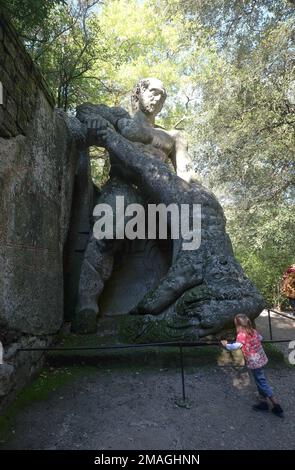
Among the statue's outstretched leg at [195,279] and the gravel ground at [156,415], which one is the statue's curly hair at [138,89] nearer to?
the statue's outstretched leg at [195,279]

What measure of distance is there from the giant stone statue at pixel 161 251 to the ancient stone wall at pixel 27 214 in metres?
0.68

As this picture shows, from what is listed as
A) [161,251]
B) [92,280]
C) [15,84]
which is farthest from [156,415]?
[15,84]

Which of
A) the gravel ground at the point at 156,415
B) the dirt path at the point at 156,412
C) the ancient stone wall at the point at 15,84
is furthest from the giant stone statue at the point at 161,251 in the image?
the ancient stone wall at the point at 15,84

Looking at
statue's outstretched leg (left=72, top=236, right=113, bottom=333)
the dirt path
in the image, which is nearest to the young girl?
the dirt path

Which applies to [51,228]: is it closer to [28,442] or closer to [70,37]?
[28,442]

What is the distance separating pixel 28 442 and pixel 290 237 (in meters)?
8.63

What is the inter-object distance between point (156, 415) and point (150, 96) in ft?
15.2

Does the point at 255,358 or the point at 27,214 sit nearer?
the point at 255,358

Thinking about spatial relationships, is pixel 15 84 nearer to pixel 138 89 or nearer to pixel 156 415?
pixel 138 89

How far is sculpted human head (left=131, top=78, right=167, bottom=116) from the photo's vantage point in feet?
19.3

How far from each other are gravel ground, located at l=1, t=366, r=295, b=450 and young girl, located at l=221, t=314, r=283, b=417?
0.29 ft

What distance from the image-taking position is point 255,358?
3242 mm

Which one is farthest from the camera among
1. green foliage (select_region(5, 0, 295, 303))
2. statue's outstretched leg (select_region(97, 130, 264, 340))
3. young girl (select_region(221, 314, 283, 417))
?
green foliage (select_region(5, 0, 295, 303))

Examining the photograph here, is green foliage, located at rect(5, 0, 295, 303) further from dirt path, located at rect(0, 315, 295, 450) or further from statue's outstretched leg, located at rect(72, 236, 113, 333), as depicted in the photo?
dirt path, located at rect(0, 315, 295, 450)
